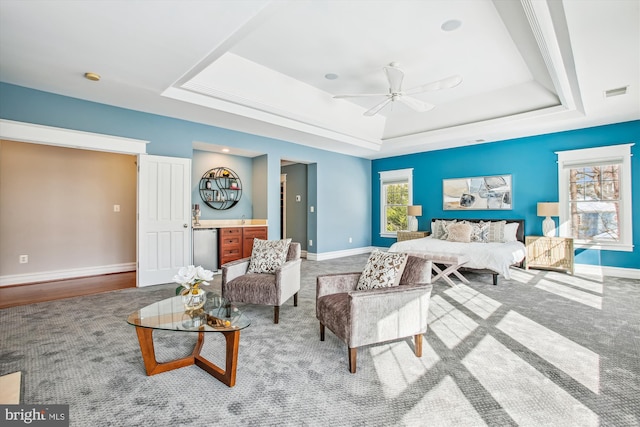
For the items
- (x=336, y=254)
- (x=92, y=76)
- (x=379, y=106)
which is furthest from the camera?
(x=336, y=254)

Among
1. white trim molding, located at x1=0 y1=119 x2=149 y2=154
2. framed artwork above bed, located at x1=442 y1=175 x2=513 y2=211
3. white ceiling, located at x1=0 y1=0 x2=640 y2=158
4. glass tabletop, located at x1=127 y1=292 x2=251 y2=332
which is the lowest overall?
glass tabletop, located at x1=127 y1=292 x2=251 y2=332

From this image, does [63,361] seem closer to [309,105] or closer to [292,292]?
[292,292]

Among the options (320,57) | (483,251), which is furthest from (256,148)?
(483,251)

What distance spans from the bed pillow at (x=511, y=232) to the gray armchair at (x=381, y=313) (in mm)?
4317

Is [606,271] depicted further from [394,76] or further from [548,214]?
[394,76]

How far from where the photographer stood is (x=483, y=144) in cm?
676

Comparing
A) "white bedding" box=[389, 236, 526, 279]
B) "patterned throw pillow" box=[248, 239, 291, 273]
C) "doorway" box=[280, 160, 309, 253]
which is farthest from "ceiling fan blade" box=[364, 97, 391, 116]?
"doorway" box=[280, 160, 309, 253]

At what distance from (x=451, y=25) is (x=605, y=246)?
4891mm

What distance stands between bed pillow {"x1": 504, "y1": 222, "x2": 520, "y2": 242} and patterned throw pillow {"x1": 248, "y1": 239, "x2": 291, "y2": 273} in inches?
179

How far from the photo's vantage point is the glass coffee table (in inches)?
81.0

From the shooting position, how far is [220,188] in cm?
656

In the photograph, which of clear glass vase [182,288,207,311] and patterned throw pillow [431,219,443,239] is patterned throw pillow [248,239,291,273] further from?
patterned throw pillow [431,219,443,239]

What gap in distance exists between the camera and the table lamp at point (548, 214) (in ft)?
18.2

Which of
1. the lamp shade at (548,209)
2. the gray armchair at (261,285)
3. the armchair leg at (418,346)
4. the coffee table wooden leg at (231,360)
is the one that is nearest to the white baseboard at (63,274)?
the gray armchair at (261,285)
